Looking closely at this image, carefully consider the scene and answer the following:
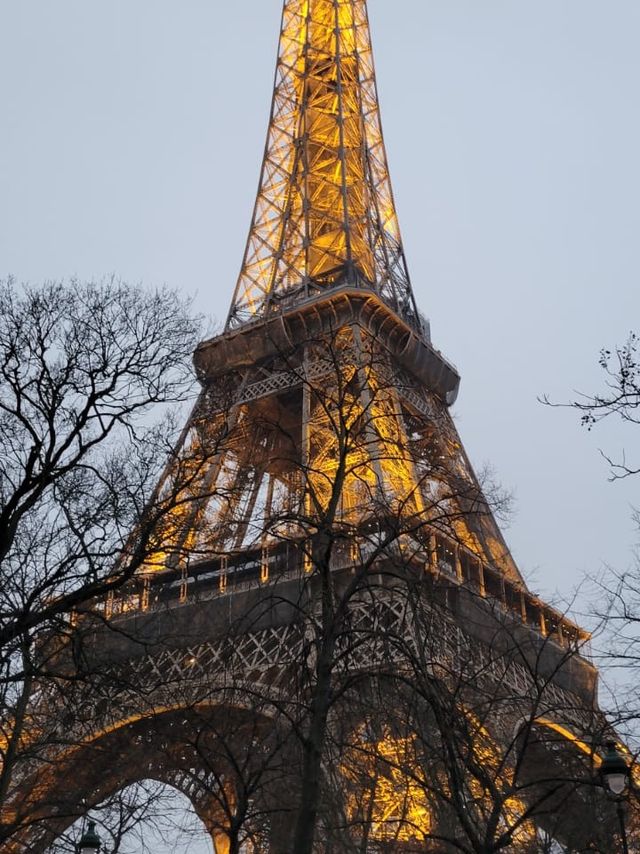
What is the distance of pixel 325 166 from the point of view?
1997 inches

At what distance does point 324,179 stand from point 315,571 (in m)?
38.2

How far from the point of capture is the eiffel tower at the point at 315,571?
18125 mm

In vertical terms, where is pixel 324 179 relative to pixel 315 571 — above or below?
above

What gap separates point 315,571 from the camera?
14320 mm

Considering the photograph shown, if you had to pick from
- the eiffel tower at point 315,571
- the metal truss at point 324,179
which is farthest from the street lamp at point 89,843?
the metal truss at point 324,179

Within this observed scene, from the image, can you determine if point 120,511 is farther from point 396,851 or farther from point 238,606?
point 238,606

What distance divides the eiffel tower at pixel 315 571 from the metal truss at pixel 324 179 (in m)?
0.10

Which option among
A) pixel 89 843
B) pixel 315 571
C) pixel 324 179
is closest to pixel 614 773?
pixel 315 571

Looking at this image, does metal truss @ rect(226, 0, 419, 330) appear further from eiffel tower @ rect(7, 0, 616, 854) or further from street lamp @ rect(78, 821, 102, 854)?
street lamp @ rect(78, 821, 102, 854)

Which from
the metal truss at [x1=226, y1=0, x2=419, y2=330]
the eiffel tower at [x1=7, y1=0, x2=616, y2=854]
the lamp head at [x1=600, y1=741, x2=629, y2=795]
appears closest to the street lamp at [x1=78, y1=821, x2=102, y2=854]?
the eiffel tower at [x1=7, y1=0, x2=616, y2=854]

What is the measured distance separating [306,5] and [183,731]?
38.4 m

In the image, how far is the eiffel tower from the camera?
18125 millimetres

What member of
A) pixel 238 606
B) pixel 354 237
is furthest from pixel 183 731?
pixel 354 237

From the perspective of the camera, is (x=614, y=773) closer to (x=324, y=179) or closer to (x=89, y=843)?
(x=89, y=843)
